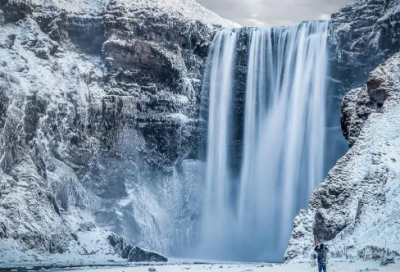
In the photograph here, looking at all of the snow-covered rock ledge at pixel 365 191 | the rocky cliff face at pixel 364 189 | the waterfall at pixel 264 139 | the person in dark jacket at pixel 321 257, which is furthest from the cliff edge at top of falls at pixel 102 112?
the person in dark jacket at pixel 321 257

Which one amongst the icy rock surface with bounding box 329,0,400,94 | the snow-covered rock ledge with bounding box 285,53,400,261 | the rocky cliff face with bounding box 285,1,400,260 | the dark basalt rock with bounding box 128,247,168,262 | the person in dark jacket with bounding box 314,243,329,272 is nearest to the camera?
the person in dark jacket with bounding box 314,243,329,272

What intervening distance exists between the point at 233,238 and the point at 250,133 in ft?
39.3

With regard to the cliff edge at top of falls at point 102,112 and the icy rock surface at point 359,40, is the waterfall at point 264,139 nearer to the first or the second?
the icy rock surface at point 359,40

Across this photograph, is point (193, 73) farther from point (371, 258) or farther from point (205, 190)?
point (371, 258)

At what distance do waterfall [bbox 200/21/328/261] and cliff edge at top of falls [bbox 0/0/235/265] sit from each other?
2.81 m

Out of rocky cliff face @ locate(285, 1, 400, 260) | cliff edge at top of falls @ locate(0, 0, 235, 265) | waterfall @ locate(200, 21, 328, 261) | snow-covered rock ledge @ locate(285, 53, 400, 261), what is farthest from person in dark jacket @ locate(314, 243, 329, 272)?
waterfall @ locate(200, 21, 328, 261)

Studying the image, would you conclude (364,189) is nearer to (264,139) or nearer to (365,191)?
(365,191)

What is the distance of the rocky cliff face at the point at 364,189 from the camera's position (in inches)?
1513

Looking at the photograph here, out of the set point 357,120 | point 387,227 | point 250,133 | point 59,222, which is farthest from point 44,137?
point 387,227

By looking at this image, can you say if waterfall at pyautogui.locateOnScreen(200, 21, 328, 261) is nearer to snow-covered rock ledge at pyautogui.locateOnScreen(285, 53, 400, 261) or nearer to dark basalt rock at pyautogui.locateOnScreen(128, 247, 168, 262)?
dark basalt rock at pyautogui.locateOnScreen(128, 247, 168, 262)

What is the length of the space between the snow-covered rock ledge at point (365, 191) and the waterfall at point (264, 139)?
1695cm

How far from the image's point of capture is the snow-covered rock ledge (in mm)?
38188

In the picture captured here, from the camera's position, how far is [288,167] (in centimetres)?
7025

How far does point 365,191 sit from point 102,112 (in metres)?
36.7
